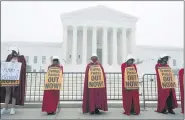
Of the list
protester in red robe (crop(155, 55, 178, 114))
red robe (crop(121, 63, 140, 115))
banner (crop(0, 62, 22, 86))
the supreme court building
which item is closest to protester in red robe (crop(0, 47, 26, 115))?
banner (crop(0, 62, 22, 86))

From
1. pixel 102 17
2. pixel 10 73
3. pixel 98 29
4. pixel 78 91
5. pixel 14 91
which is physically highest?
pixel 102 17

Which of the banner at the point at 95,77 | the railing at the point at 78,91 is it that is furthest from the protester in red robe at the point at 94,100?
the railing at the point at 78,91

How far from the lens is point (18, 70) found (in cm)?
657

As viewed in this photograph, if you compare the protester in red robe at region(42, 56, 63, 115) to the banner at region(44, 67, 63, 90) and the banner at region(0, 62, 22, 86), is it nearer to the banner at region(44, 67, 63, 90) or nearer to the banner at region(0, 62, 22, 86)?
the banner at region(44, 67, 63, 90)

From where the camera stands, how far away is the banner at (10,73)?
6.47m

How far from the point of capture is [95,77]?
6.71m

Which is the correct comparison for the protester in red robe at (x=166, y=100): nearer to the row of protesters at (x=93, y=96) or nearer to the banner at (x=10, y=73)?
the row of protesters at (x=93, y=96)

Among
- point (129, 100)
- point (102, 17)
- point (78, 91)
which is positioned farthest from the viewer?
point (102, 17)

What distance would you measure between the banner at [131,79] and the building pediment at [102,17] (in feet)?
113

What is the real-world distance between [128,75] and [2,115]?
12.2ft

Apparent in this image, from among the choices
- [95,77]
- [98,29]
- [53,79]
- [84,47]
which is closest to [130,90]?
[95,77]

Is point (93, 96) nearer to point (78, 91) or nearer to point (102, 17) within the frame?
point (78, 91)

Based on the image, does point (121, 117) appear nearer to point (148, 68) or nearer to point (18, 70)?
point (18, 70)

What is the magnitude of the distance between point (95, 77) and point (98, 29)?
119 feet
